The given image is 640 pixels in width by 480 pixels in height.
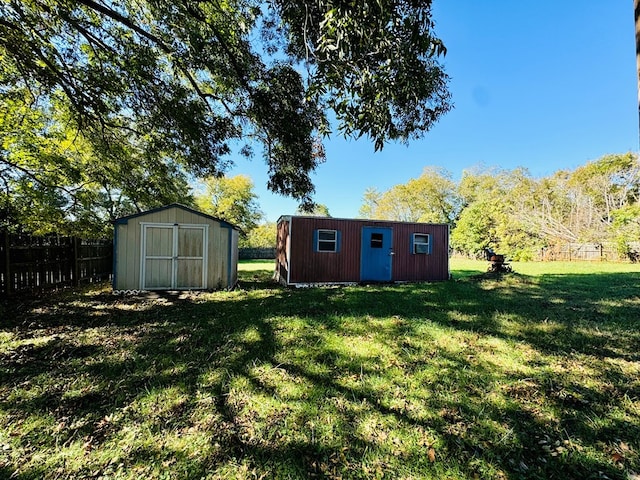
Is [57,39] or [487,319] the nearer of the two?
[487,319]

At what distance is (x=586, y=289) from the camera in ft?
24.6

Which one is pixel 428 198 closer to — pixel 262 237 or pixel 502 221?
pixel 502 221

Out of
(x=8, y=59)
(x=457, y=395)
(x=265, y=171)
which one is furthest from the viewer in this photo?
(x=265, y=171)

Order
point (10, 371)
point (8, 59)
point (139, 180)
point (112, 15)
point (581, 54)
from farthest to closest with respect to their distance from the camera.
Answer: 1. point (139, 180)
2. point (581, 54)
3. point (8, 59)
4. point (112, 15)
5. point (10, 371)

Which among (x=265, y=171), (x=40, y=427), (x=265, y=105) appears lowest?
(x=40, y=427)

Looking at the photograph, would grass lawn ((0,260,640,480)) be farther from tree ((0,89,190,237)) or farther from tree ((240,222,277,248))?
tree ((240,222,277,248))

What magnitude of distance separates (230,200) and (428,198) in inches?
873

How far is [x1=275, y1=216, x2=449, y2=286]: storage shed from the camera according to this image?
9.00m

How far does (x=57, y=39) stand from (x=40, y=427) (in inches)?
272

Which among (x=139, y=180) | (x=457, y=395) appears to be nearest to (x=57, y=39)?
(x=139, y=180)

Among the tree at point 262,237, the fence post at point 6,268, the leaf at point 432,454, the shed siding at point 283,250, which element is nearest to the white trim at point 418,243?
the shed siding at point 283,250

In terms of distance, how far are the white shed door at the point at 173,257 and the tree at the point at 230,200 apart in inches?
710

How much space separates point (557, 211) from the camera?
21.5m

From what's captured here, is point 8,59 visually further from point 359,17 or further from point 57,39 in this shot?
point 359,17
